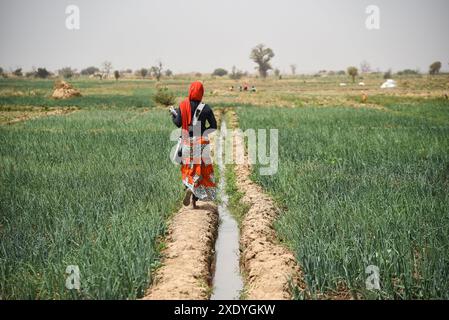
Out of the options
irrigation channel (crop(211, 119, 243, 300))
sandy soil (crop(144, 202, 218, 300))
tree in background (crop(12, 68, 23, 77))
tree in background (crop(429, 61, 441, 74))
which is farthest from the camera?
tree in background (crop(12, 68, 23, 77))

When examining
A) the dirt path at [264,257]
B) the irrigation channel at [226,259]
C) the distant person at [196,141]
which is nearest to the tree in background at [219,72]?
the irrigation channel at [226,259]

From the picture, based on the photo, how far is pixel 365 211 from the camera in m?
4.63

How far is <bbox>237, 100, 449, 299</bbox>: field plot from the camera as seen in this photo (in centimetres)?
334

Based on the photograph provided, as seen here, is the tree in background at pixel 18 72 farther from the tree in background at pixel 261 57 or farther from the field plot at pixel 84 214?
the field plot at pixel 84 214

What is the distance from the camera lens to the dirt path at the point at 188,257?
11.6 feet

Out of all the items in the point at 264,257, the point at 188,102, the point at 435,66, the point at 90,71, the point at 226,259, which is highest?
the point at 90,71

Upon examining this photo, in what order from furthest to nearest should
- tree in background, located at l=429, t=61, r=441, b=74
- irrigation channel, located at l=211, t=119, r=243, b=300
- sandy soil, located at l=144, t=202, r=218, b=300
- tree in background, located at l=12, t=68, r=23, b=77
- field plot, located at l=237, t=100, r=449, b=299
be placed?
1. tree in background, located at l=12, t=68, r=23, b=77
2. tree in background, located at l=429, t=61, r=441, b=74
3. irrigation channel, located at l=211, t=119, r=243, b=300
4. sandy soil, located at l=144, t=202, r=218, b=300
5. field plot, located at l=237, t=100, r=449, b=299

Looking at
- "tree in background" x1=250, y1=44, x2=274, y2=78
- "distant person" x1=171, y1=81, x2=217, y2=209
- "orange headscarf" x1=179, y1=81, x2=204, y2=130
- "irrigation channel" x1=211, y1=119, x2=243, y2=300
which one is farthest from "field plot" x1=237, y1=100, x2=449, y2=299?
"tree in background" x1=250, y1=44, x2=274, y2=78

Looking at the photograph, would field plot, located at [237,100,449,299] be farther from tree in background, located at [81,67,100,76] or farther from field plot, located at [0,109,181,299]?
tree in background, located at [81,67,100,76]

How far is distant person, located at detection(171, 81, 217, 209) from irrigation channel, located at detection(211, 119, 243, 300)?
0.57 meters

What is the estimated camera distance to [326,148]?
30.9 ft

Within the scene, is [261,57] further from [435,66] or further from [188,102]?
[188,102]

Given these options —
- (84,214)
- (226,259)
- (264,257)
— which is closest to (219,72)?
(84,214)

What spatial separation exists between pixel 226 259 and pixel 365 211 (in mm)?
1712
